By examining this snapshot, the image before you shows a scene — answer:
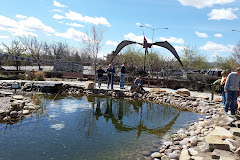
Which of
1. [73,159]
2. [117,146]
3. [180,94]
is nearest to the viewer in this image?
[73,159]

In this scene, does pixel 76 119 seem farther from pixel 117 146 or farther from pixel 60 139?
pixel 117 146

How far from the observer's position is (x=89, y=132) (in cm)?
597

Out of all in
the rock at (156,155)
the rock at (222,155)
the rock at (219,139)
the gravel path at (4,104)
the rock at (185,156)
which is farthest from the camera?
the gravel path at (4,104)

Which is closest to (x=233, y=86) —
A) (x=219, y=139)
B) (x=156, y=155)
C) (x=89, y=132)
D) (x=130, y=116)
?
(x=219, y=139)

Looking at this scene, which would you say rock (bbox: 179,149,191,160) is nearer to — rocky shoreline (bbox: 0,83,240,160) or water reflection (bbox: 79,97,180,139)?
rocky shoreline (bbox: 0,83,240,160)

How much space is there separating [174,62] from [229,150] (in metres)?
23.4

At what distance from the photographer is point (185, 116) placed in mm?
8414

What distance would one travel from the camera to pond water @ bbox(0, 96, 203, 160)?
459 cm

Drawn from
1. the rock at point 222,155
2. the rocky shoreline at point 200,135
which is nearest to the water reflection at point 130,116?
the rocky shoreline at point 200,135

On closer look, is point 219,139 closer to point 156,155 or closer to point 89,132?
point 156,155

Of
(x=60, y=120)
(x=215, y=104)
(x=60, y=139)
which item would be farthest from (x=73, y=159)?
(x=215, y=104)

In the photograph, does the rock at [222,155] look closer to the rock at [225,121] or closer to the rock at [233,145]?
the rock at [233,145]

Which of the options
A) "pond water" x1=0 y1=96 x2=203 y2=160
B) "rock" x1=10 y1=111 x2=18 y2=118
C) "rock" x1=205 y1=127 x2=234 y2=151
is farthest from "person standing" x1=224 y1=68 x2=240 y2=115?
"rock" x1=10 y1=111 x2=18 y2=118

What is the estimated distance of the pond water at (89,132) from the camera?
4.59 m
